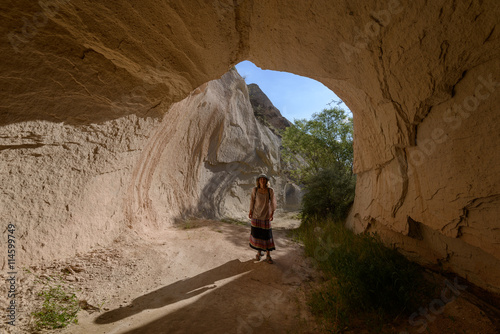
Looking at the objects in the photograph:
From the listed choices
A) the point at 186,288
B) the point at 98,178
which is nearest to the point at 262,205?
the point at 186,288

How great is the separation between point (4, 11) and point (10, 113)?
3.45 feet

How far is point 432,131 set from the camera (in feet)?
8.46

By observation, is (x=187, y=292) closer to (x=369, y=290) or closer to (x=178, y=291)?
(x=178, y=291)

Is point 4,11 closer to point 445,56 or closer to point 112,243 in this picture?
point 112,243

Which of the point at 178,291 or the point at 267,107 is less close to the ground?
the point at 267,107

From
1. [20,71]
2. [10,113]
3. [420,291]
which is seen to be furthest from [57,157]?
[420,291]

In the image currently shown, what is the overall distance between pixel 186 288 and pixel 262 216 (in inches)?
67.3

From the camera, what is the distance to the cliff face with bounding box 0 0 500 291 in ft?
6.68

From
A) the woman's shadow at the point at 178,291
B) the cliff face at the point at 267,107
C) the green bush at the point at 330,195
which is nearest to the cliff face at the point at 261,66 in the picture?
the woman's shadow at the point at 178,291

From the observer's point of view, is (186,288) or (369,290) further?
(186,288)

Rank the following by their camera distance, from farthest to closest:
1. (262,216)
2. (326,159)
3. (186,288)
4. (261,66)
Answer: (326,159) < (262,216) < (261,66) < (186,288)

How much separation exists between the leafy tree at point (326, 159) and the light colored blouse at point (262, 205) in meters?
3.42

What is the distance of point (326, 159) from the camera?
962cm

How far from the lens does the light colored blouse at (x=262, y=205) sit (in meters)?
4.09
